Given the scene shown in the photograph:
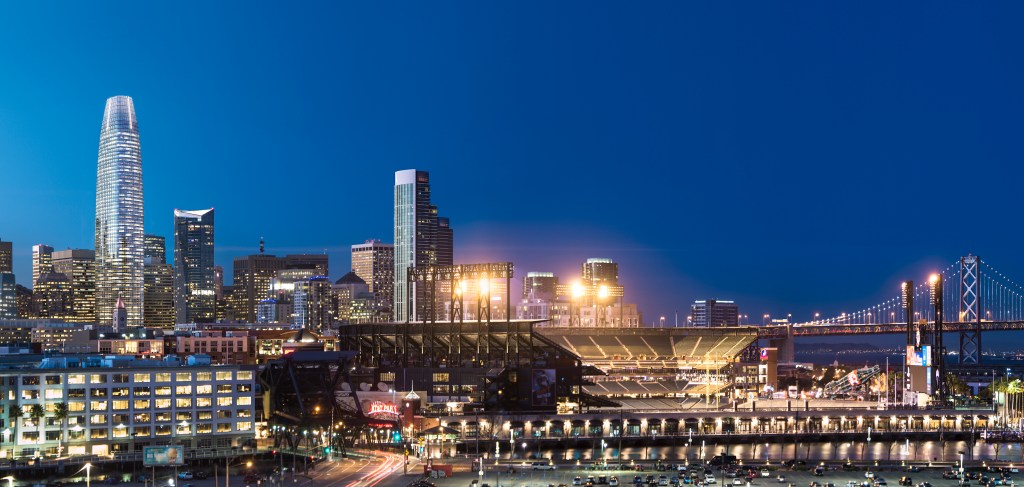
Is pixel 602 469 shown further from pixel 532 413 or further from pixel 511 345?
pixel 511 345

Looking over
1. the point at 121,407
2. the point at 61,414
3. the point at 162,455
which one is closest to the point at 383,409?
the point at 121,407

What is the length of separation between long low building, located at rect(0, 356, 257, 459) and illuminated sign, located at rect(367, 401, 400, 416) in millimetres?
13960

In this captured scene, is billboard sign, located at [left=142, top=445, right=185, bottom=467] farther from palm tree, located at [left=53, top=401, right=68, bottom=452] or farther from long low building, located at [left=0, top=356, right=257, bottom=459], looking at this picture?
palm tree, located at [left=53, top=401, right=68, bottom=452]

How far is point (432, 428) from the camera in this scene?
130000 mm

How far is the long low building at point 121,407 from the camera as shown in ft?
376

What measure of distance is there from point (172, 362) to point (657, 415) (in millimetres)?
54944

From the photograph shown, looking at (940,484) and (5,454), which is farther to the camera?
(5,454)

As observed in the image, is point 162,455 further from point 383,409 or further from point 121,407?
point 383,409

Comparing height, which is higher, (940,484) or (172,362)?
(172,362)

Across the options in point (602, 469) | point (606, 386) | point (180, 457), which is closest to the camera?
point (180, 457)

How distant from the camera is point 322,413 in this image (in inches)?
5113

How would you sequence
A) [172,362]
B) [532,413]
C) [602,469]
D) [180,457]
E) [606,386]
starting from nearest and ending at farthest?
1. [180,457]
2. [602,469]
3. [172,362]
4. [532,413]
5. [606,386]

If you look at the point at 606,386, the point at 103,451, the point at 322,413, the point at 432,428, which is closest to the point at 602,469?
the point at 432,428

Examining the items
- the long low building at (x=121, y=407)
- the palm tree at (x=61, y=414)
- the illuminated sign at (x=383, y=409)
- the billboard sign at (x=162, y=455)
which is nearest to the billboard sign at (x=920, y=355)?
the illuminated sign at (x=383, y=409)
